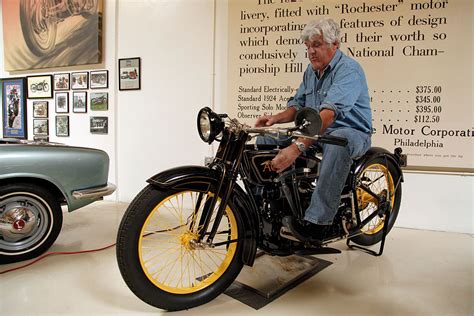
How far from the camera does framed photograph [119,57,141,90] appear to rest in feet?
13.1

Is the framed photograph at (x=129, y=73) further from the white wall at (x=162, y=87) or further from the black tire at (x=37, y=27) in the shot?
the black tire at (x=37, y=27)

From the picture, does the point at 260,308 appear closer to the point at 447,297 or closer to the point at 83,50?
the point at 447,297

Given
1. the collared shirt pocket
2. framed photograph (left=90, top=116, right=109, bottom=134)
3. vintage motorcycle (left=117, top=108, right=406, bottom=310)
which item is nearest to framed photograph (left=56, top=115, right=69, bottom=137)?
framed photograph (left=90, top=116, right=109, bottom=134)

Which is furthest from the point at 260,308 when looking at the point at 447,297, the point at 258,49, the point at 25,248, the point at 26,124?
the point at 26,124

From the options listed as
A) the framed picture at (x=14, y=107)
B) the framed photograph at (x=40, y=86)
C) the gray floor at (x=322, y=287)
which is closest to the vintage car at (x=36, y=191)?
the gray floor at (x=322, y=287)

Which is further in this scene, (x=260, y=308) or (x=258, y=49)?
(x=258, y=49)

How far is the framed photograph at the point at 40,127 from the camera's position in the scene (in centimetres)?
466

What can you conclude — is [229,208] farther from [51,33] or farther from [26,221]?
[51,33]

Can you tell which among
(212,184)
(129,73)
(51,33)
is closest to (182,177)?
(212,184)

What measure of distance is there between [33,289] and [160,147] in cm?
222

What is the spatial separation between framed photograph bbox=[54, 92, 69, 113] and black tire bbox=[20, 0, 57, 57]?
0.57 metres

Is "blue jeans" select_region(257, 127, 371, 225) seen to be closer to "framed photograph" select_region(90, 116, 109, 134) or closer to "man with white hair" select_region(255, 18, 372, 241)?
"man with white hair" select_region(255, 18, 372, 241)

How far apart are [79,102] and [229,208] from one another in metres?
3.40

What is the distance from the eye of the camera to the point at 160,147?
396 centimetres
